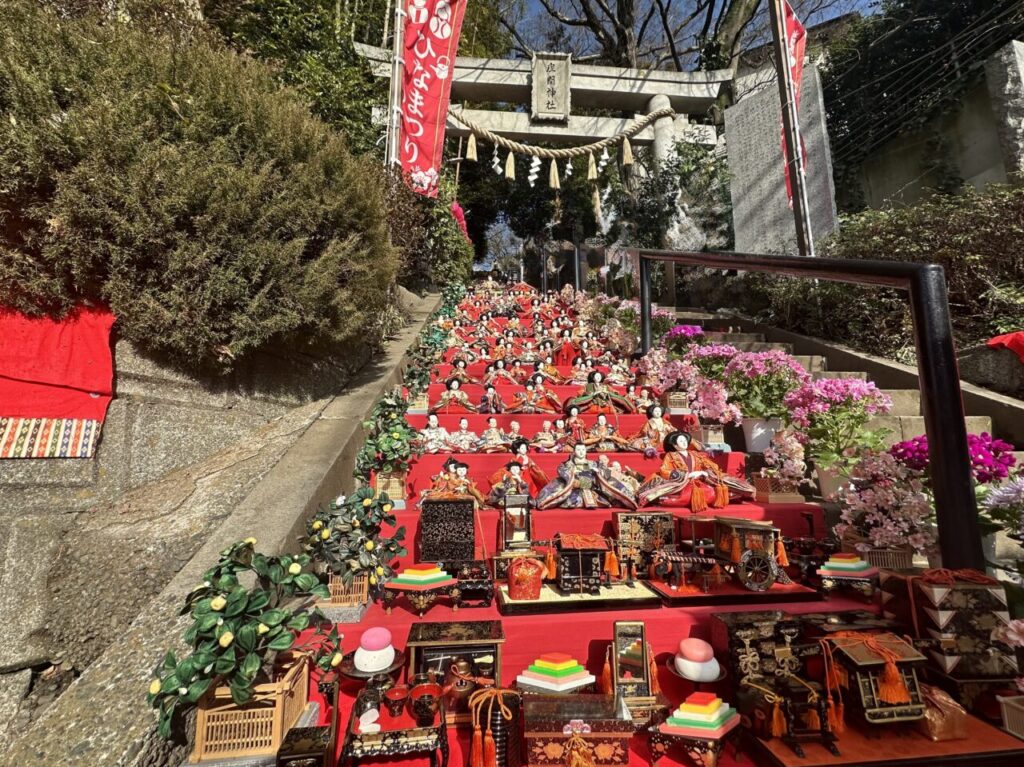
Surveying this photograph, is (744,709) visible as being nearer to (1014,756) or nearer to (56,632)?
(1014,756)

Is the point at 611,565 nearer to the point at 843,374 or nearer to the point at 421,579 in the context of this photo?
the point at 421,579

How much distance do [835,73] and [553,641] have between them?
15640 millimetres

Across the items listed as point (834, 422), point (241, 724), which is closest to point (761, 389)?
point (834, 422)

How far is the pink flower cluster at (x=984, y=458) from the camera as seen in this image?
102 inches

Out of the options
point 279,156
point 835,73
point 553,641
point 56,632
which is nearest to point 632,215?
point 835,73

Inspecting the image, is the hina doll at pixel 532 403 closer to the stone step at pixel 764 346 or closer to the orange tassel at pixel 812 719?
the stone step at pixel 764 346

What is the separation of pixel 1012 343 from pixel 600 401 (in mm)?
3428

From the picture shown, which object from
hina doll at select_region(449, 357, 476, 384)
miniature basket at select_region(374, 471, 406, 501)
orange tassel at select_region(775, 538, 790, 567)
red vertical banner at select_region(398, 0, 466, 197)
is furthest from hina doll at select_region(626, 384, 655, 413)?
red vertical banner at select_region(398, 0, 466, 197)

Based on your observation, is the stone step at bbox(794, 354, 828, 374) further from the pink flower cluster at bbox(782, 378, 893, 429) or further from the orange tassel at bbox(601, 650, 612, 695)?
the orange tassel at bbox(601, 650, 612, 695)

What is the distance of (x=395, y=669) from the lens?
202 cm

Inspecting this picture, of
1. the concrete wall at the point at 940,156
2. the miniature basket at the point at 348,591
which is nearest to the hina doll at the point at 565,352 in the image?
the miniature basket at the point at 348,591

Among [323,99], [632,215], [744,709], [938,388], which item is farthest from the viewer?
[632,215]

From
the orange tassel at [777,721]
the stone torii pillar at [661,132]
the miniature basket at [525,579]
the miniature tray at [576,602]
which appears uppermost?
the stone torii pillar at [661,132]

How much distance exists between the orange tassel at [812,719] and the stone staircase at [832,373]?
7.95 feet
